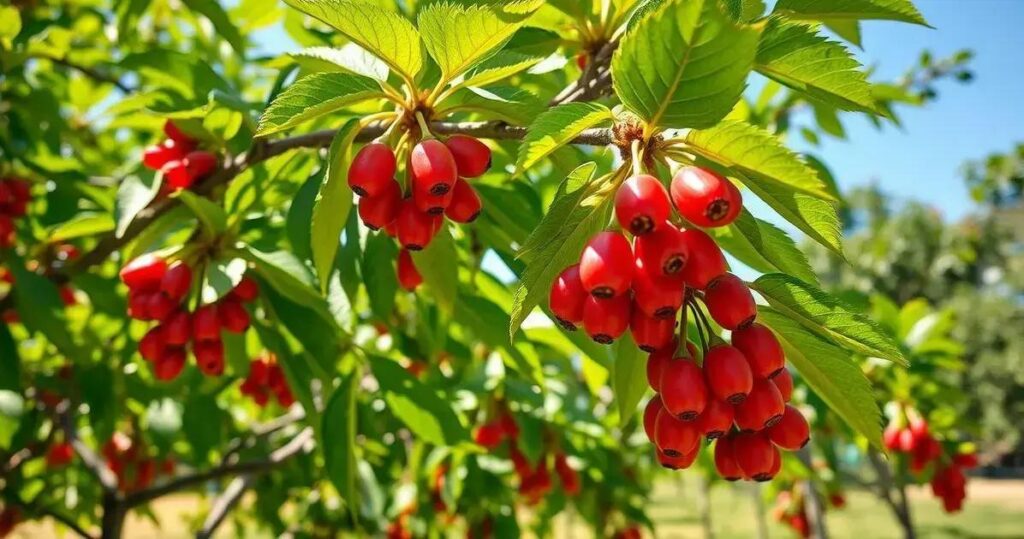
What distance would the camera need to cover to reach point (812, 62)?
93 cm

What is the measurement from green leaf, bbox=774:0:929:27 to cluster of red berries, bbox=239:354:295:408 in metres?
2.25

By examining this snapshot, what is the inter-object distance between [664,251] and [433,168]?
388 millimetres

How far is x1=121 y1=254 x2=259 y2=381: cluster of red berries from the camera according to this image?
161 cm

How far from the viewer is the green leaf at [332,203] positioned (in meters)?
1.14

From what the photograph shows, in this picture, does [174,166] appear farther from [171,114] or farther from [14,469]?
[14,469]

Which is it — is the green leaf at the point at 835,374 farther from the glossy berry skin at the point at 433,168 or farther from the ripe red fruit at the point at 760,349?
the glossy berry skin at the point at 433,168

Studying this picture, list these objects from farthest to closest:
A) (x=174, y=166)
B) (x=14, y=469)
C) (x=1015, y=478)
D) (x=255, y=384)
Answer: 1. (x=1015, y=478)
2. (x=14, y=469)
3. (x=255, y=384)
4. (x=174, y=166)

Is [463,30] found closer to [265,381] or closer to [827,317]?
[827,317]

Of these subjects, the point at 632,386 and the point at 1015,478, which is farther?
the point at 1015,478

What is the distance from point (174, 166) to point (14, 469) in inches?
99.3

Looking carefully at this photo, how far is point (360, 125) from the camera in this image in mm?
1187

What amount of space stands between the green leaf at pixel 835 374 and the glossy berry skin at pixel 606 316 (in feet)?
0.86

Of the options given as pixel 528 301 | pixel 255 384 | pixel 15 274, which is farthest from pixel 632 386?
pixel 255 384

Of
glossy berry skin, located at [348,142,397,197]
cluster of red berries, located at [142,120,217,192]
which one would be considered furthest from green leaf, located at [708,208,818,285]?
cluster of red berries, located at [142,120,217,192]
